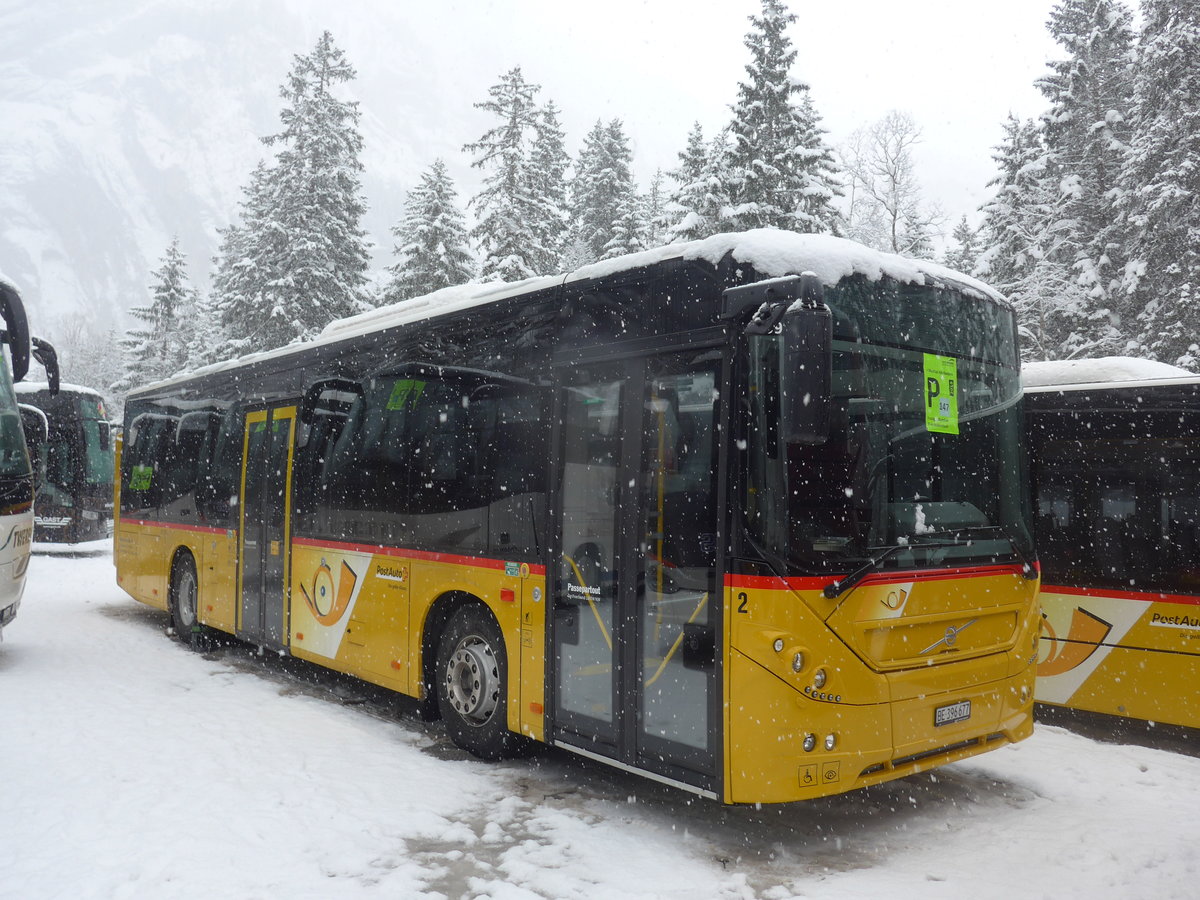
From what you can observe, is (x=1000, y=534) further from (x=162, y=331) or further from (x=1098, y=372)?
(x=162, y=331)

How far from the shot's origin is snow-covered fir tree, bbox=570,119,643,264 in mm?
39069

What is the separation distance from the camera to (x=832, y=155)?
28.7 metres

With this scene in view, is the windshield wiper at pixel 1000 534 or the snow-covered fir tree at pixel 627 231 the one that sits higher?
the snow-covered fir tree at pixel 627 231

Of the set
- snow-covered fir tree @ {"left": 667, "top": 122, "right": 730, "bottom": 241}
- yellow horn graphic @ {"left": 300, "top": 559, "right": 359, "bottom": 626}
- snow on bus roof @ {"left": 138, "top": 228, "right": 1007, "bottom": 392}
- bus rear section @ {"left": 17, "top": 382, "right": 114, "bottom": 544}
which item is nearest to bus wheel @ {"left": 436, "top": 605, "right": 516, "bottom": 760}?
yellow horn graphic @ {"left": 300, "top": 559, "right": 359, "bottom": 626}

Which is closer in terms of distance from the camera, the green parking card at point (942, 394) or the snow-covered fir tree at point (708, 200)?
the green parking card at point (942, 394)

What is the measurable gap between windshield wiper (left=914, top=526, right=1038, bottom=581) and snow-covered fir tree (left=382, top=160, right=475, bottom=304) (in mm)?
28579

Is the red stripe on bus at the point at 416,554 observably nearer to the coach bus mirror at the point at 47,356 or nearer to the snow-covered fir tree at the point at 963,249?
the coach bus mirror at the point at 47,356

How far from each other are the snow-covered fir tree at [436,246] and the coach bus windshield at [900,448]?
28.4 m

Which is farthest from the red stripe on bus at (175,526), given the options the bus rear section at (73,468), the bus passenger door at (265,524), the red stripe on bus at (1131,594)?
the bus rear section at (73,468)

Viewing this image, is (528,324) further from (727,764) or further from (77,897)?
(77,897)

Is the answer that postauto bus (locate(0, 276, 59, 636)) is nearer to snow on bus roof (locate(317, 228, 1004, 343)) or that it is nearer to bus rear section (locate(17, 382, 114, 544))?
snow on bus roof (locate(317, 228, 1004, 343))

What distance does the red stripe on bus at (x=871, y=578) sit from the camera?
16.2 feet

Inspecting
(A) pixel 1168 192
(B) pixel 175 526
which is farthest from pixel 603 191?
(B) pixel 175 526

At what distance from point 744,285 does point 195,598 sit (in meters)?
9.68
